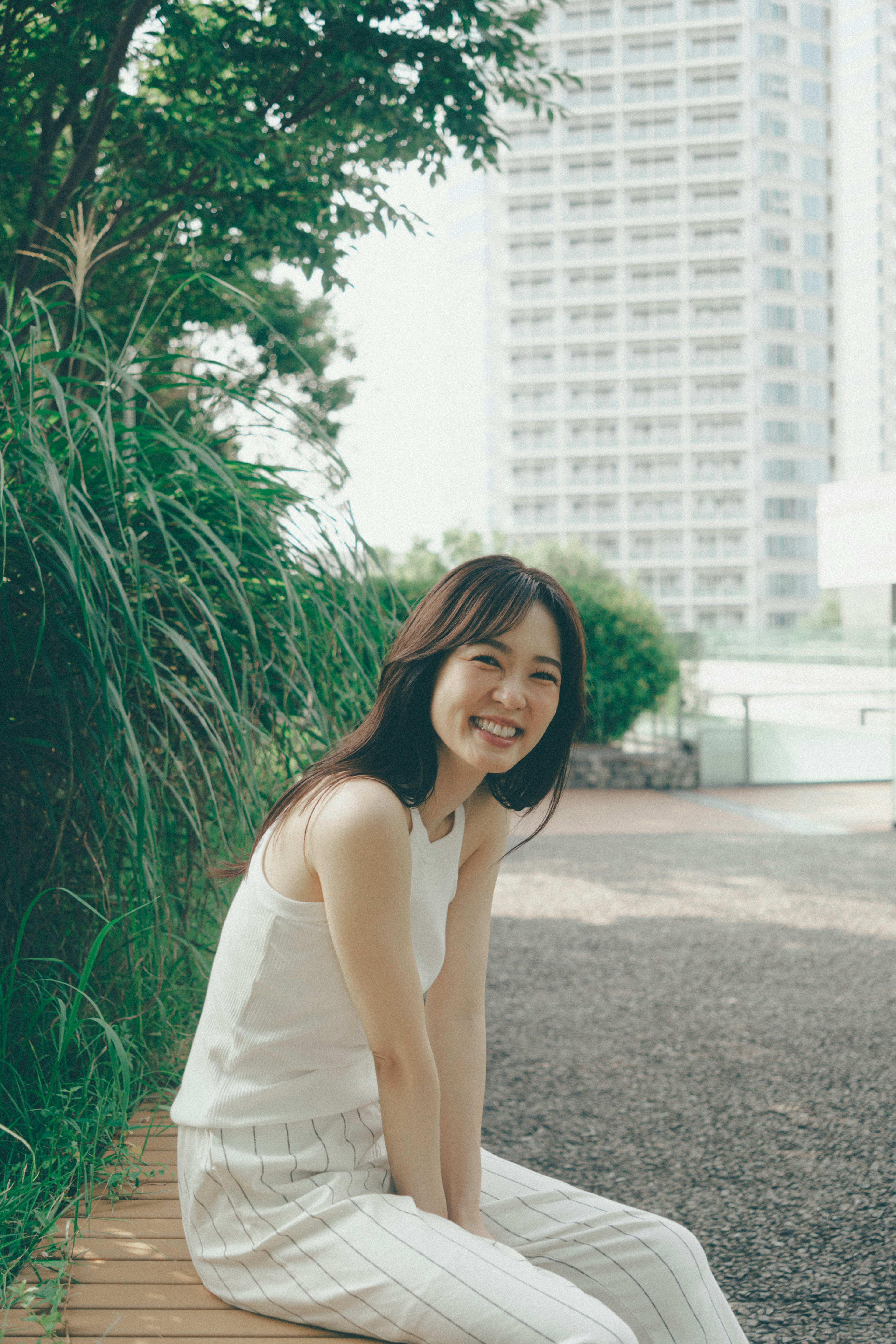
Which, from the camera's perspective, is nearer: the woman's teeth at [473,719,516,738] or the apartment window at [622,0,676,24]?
the woman's teeth at [473,719,516,738]

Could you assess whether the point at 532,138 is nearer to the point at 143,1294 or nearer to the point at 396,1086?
the point at 396,1086

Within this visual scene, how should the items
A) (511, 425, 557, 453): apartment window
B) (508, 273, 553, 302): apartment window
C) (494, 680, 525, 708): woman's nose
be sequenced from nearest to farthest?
(494, 680, 525, 708): woman's nose
(511, 425, 557, 453): apartment window
(508, 273, 553, 302): apartment window

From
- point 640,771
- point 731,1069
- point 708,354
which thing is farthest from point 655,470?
point 731,1069

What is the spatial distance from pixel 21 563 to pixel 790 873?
4898 mm

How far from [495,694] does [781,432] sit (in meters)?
59.5

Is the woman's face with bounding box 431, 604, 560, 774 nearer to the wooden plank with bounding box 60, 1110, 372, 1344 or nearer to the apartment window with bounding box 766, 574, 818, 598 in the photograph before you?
the wooden plank with bounding box 60, 1110, 372, 1344

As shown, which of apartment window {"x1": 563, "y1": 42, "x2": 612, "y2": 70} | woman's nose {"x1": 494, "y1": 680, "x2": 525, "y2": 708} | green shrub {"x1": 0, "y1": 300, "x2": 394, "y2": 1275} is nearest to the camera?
woman's nose {"x1": 494, "y1": 680, "x2": 525, "y2": 708}

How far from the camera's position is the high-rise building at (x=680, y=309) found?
185 ft

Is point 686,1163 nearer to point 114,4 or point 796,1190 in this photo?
point 796,1190

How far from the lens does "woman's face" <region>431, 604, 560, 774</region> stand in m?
1.30

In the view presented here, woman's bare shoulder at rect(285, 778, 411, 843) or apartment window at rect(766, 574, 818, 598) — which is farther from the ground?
apartment window at rect(766, 574, 818, 598)

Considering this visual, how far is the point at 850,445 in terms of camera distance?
56.8 meters

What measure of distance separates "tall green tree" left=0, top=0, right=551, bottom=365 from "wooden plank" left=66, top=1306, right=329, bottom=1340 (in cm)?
254

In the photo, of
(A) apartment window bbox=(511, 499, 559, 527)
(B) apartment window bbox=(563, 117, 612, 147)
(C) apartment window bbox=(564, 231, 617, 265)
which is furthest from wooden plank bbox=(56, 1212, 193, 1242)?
(B) apartment window bbox=(563, 117, 612, 147)
